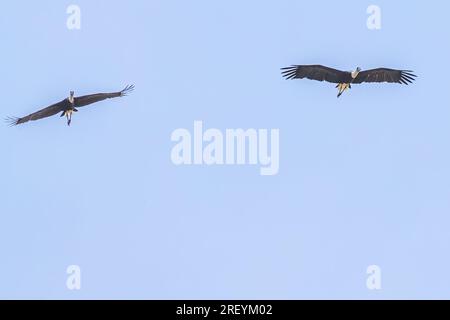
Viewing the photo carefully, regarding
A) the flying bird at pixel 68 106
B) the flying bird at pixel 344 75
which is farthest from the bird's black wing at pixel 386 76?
the flying bird at pixel 68 106

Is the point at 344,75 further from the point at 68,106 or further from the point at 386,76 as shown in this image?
the point at 68,106

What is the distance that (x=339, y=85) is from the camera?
32.0 m

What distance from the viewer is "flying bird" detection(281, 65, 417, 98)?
1237 inches

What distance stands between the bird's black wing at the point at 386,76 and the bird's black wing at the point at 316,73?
0.48 m

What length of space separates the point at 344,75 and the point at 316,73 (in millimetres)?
751

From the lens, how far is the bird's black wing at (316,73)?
31328mm

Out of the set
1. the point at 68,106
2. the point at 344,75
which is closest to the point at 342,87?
the point at 344,75

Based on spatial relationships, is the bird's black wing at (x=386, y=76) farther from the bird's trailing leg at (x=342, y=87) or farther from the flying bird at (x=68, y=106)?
the flying bird at (x=68, y=106)
